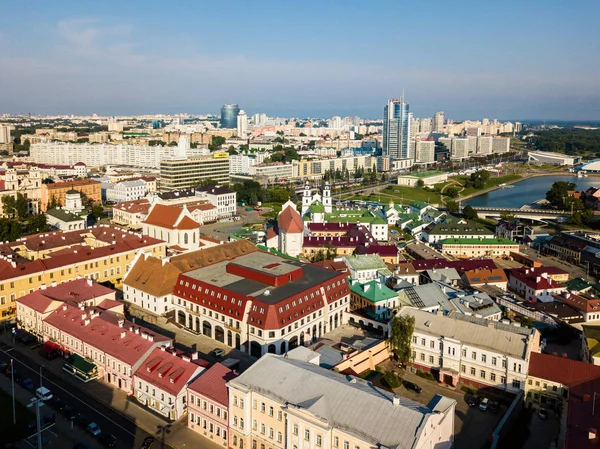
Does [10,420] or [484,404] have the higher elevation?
A: [484,404]

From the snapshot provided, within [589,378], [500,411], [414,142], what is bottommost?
[500,411]

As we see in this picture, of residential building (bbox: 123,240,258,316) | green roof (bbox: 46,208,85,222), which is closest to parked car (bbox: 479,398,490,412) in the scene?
residential building (bbox: 123,240,258,316)

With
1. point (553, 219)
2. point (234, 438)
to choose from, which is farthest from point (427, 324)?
point (553, 219)

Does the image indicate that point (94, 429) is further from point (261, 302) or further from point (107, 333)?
point (261, 302)

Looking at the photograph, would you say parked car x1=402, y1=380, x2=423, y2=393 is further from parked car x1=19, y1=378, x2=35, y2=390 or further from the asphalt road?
parked car x1=19, y1=378, x2=35, y2=390

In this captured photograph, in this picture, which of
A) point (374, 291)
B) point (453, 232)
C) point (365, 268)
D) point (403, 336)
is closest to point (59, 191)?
point (365, 268)

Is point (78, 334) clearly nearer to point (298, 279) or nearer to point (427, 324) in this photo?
Result: point (298, 279)
